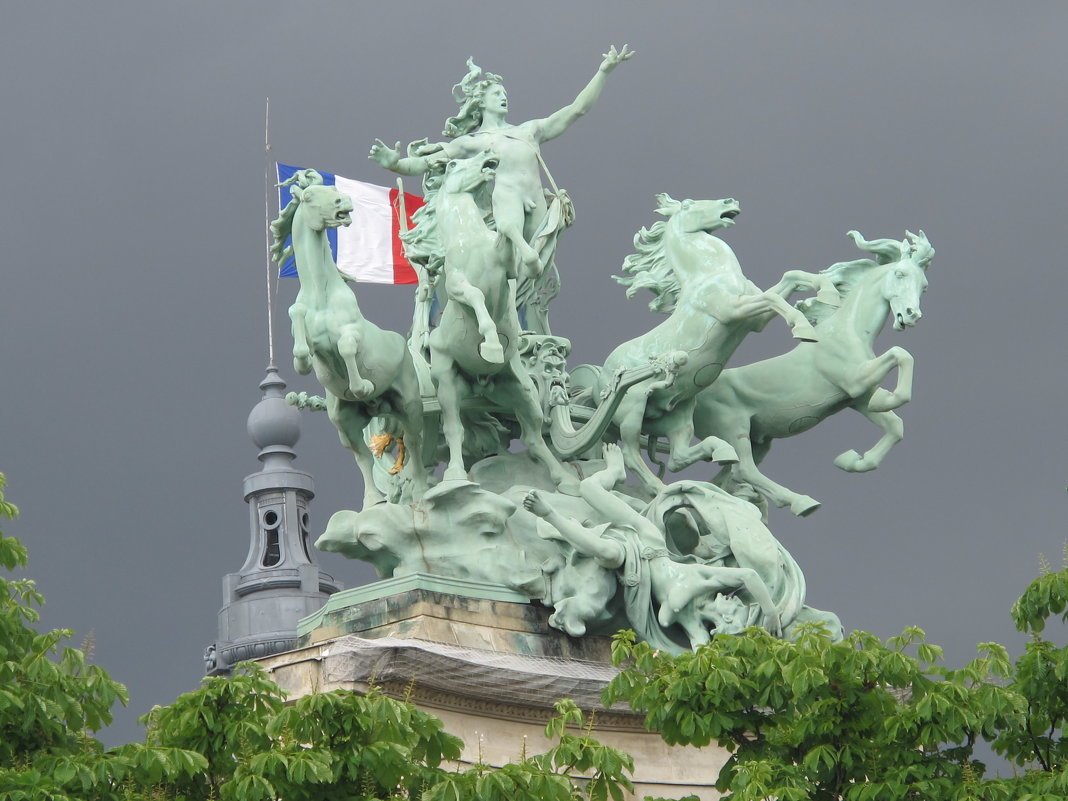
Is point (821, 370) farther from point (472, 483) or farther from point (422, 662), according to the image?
point (422, 662)

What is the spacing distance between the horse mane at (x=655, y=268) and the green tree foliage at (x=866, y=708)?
7610 mm

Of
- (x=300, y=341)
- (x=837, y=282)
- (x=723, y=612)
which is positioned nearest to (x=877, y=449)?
(x=837, y=282)

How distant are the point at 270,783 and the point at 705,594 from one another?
7.45 m

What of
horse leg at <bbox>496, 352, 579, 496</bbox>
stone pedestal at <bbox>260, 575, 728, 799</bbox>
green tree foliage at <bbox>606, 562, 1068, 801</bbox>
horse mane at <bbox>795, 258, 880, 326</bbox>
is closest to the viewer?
green tree foliage at <bbox>606, 562, 1068, 801</bbox>

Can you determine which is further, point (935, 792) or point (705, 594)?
point (705, 594)

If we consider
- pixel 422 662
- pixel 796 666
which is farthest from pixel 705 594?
pixel 796 666

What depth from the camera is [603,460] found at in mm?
30766

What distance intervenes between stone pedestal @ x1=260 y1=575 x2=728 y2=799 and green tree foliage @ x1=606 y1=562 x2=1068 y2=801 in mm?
3156

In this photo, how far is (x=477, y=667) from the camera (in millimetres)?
27484

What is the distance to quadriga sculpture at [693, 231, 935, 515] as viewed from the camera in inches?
1214

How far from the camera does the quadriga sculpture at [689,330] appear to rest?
1198 inches

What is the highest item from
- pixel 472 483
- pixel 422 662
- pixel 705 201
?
pixel 705 201

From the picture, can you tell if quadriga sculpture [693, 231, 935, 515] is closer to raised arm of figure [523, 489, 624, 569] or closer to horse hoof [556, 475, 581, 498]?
horse hoof [556, 475, 581, 498]

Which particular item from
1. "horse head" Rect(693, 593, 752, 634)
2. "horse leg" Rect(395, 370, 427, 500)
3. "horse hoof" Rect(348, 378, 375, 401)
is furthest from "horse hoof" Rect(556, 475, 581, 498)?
"horse hoof" Rect(348, 378, 375, 401)
